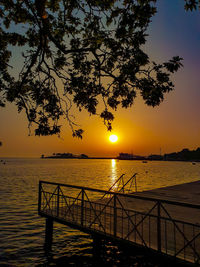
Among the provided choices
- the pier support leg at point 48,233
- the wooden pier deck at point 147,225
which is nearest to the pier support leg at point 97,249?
the wooden pier deck at point 147,225

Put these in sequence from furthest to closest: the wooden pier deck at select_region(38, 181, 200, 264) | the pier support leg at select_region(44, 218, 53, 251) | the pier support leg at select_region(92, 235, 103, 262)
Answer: the pier support leg at select_region(44, 218, 53, 251)
the pier support leg at select_region(92, 235, 103, 262)
the wooden pier deck at select_region(38, 181, 200, 264)

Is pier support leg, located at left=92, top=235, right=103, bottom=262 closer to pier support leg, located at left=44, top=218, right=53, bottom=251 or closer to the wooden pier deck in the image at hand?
the wooden pier deck

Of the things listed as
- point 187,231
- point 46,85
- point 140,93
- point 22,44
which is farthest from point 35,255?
point 22,44

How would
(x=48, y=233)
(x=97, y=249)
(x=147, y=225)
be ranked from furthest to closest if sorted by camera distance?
1. (x=48, y=233)
2. (x=97, y=249)
3. (x=147, y=225)

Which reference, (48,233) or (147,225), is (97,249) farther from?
(147,225)

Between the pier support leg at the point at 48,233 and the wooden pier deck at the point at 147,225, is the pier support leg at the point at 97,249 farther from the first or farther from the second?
the pier support leg at the point at 48,233

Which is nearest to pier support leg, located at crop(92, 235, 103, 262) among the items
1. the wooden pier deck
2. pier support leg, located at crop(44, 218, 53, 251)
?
the wooden pier deck

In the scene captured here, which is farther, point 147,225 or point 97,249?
point 97,249

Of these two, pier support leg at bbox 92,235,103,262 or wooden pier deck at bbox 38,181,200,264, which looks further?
pier support leg at bbox 92,235,103,262

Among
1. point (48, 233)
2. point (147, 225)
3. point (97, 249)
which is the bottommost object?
point (97, 249)

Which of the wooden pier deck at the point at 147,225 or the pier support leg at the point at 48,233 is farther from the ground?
the wooden pier deck at the point at 147,225

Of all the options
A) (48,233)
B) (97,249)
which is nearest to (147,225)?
(97,249)

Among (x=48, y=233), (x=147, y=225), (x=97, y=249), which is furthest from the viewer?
(x=48, y=233)

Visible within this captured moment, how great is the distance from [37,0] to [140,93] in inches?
168
